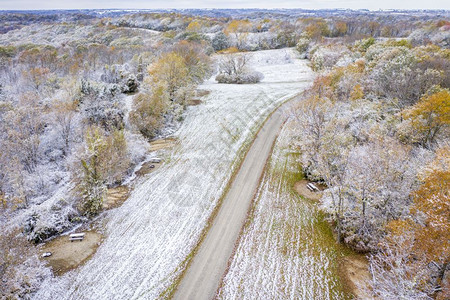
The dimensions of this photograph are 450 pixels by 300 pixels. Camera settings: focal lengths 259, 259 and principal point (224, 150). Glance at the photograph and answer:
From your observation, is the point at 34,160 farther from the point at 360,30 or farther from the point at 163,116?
the point at 360,30

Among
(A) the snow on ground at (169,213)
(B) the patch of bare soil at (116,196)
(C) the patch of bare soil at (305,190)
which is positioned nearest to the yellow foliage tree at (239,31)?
(A) the snow on ground at (169,213)

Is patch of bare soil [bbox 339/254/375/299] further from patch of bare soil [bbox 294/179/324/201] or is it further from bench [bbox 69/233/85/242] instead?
bench [bbox 69/233/85/242]

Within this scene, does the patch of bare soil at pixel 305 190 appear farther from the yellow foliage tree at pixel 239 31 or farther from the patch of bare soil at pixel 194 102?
the yellow foliage tree at pixel 239 31

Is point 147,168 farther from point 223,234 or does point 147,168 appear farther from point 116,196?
point 223,234

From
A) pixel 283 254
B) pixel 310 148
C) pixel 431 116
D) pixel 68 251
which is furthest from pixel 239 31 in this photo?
pixel 68 251

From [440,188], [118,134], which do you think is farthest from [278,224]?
[118,134]

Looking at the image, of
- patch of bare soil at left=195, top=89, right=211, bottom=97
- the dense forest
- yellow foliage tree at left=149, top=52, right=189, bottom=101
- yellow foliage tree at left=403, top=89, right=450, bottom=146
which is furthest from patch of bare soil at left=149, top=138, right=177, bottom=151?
yellow foliage tree at left=403, top=89, right=450, bottom=146

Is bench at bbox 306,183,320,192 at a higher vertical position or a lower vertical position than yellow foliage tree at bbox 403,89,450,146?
lower
